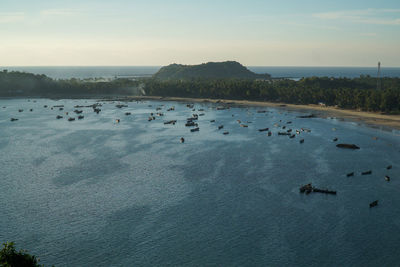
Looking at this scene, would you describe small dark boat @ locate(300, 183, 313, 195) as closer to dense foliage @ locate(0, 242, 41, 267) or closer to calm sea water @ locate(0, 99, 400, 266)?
calm sea water @ locate(0, 99, 400, 266)

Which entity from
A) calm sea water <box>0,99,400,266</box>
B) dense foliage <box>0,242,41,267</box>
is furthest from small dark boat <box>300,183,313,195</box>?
dense foliage <box>0,242,41,267</box>

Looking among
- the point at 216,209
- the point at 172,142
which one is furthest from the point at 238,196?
the point at 172,142

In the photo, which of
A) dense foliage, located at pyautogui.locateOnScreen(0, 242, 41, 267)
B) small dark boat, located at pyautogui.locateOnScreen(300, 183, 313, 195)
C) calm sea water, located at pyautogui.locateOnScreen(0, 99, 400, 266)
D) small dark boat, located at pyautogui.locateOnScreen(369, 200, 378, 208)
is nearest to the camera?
dense foliage, located at pyautogui.locateOnScreen(0, 242, 41, 267)

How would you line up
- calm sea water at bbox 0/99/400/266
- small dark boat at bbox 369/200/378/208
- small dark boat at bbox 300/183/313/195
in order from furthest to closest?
small dark boat at bbox 300/183/313/195 → small dark boat at bbox 369/200/378/208 → calm sea water at bbox 0/99/400/266

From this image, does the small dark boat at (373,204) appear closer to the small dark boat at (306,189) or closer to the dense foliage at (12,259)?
the small dark boat at (306,189)

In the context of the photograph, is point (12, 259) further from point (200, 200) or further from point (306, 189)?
point (306, 189)

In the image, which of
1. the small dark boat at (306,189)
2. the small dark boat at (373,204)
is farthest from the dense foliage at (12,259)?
the small dark boat at (373,204)

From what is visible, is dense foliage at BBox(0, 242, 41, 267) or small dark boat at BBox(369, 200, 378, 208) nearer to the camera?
dense foliage at BBox(0, 242, 41, 267)

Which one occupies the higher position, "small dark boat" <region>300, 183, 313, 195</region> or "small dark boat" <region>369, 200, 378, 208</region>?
"small dark boat" <region>300, 183, 313, 195</region>

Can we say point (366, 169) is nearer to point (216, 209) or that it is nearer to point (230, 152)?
point (230, 152)

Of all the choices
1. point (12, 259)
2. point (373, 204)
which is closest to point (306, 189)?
point (373, 204)
